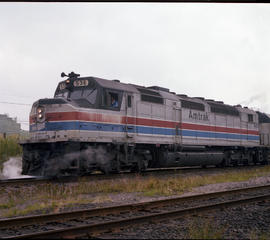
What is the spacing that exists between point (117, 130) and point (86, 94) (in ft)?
6.82

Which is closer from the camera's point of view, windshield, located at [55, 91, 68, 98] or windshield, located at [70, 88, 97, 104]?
windshield, located at [70, 88, 97, 104]

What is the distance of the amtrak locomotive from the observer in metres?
12.3

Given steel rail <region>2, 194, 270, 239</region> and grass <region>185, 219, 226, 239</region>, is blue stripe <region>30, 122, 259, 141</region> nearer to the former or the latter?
steel rail <region>2, 194, 270, 239</region>

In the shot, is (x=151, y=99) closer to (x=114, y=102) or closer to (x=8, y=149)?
(x=114, y=102)

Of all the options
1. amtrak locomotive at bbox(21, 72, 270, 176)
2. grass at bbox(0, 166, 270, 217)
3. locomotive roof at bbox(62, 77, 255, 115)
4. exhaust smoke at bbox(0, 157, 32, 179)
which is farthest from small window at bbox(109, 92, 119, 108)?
exhaust smoke at bbox(0, 157, 32, 179)

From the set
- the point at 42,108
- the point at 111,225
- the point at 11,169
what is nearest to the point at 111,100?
the point at 42,108

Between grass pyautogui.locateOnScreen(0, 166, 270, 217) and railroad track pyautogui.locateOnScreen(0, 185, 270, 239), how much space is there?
4.48 feet

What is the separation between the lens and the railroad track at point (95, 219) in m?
5.45

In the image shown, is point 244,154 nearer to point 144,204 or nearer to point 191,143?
point 191,143

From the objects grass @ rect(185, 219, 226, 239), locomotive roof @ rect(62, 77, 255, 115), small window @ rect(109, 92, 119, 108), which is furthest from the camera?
locomotive roof @ rect(62, 77, 255, 115)

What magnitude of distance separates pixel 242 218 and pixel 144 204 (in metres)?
2.27

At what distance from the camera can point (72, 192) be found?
33.5 ft

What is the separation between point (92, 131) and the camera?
12883mm

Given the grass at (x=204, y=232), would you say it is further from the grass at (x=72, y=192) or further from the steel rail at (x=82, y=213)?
the grass at (x=72, y=192)
